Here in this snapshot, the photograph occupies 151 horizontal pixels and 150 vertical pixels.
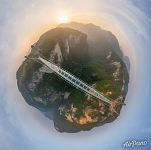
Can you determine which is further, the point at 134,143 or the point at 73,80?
the point at 134,143

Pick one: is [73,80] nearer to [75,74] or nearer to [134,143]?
[75,74]

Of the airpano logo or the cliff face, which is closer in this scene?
the cliff face

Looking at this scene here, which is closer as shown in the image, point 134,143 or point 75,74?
point 75,74

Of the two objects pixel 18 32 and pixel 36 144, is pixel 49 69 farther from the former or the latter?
pixel 36 144

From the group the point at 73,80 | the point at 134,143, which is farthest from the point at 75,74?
the point at 134,143

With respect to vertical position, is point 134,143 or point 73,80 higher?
point 73,80

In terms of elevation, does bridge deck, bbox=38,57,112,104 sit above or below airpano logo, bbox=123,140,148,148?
above

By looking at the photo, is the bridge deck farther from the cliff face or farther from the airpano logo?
the airpano logo

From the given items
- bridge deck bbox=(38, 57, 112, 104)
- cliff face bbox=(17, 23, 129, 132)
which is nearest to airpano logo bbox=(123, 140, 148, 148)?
cliff face bbox=(17, 23, 129, 132)

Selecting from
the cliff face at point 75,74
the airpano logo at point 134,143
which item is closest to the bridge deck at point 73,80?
the cliff face at point 75,74

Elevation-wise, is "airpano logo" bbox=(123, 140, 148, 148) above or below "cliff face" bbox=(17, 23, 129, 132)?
below
